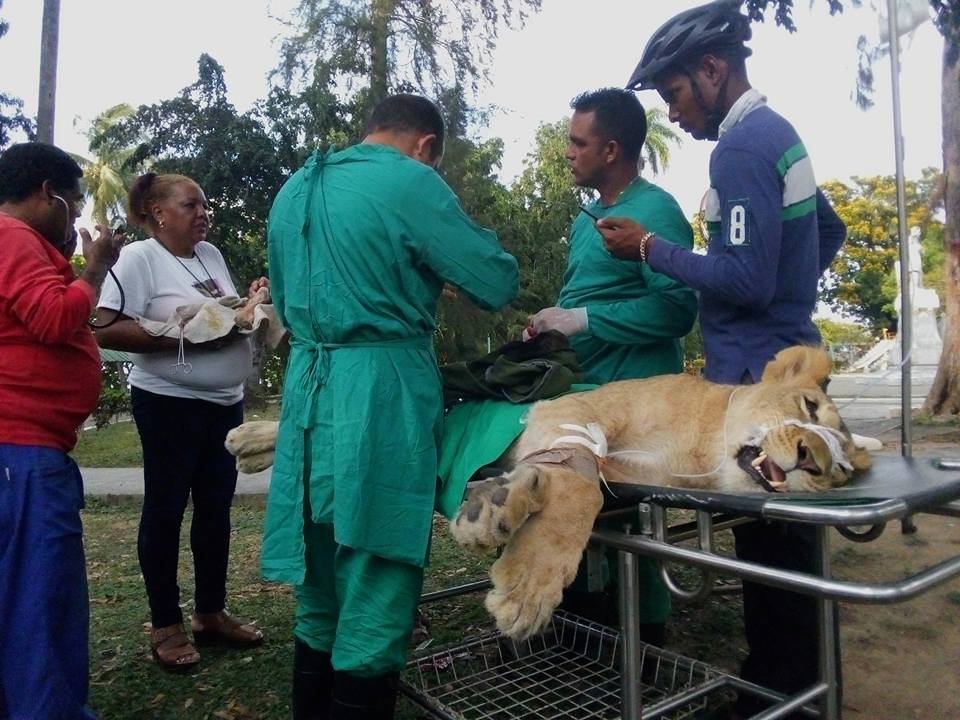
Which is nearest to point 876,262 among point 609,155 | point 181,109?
point 181,109

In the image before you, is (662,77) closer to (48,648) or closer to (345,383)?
(345,383)

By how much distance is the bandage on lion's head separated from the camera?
1863 mm

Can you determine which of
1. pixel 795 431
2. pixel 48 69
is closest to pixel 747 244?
pixel 795 431

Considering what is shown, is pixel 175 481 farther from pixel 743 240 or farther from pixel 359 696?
pixel 743 240

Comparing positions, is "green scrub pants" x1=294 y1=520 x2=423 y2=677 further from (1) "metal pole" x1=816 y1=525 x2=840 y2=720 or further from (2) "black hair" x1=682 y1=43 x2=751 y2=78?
(2) "black hair" x1=682 y1=43 x2=751 y2=78

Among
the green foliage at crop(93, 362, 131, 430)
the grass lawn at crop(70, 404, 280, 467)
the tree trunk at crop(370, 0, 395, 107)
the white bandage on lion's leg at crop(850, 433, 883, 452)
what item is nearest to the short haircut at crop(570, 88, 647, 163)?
the white bandage on lion's leg at crop(850, 433, 883, 452)

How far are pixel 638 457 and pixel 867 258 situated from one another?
132ft

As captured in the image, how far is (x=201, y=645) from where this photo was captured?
11.5 ft

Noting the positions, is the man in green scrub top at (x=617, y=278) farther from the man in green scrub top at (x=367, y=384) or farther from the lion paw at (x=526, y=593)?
the lion paw at (x=526, y=593)

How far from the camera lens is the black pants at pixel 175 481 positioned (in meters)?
3.13

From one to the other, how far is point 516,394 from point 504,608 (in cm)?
79

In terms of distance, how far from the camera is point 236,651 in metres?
3.47

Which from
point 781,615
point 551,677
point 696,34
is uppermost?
point 696,34

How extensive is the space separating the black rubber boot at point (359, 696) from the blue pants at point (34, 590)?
866 millimetres
